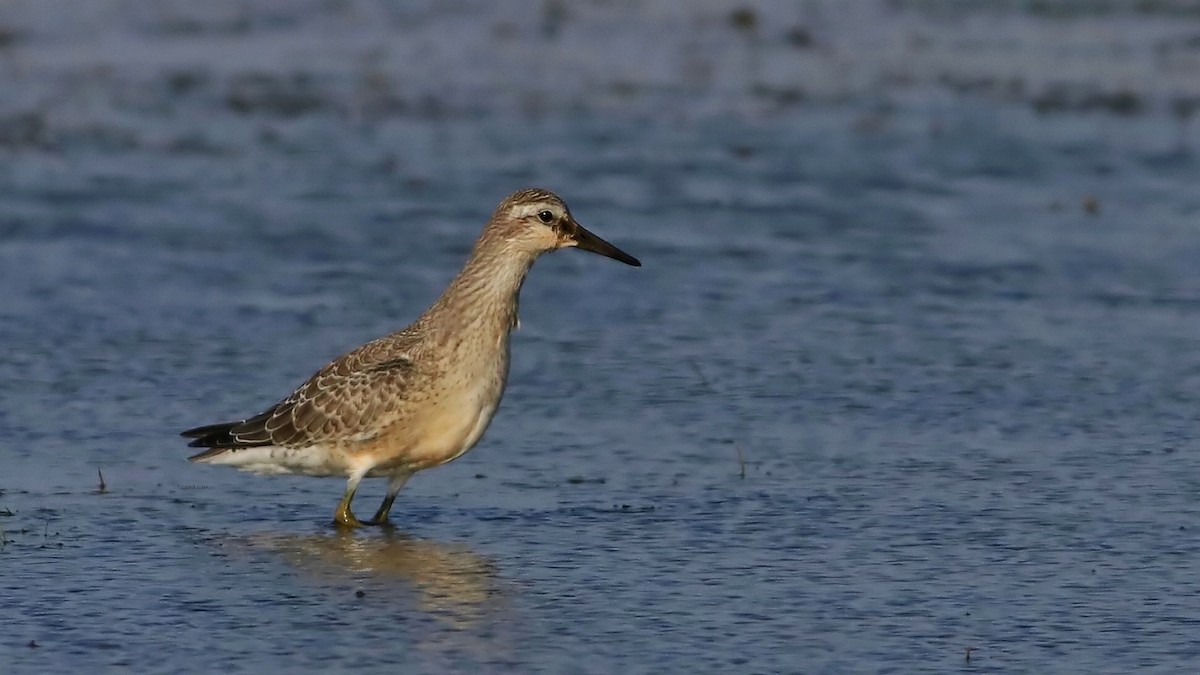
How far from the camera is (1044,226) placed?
1580 cm

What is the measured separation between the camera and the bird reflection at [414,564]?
8.45 meters

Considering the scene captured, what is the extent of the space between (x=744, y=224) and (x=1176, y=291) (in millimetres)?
3216

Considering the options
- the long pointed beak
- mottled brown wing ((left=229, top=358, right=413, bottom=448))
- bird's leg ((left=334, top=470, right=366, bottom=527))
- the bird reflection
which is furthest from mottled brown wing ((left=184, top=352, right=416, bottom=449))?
the long pointed beak

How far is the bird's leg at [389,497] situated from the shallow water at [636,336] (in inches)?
5.0

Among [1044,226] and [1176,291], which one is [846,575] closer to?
[1176,291]

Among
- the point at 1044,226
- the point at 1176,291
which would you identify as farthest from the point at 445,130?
the point at 1176,291

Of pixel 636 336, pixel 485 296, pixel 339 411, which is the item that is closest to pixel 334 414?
pixel 339 411

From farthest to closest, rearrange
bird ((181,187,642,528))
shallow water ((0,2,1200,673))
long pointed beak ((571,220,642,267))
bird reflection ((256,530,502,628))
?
long pointed beak ((571,220,642,267)) < bird ((181,187,642,528)) < bird reflection ((256,530,502,628)) < shallow water ((0,2,1200,673))

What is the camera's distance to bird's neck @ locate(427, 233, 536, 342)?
996 cm

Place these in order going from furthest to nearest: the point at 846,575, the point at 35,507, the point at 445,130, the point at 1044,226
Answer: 1. the point at 445,130
2. the point at 1044,226
3. the point at 35,507
4. the point at 846,575

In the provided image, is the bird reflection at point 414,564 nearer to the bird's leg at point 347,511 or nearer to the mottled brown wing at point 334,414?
the bird's leg at point 347,511

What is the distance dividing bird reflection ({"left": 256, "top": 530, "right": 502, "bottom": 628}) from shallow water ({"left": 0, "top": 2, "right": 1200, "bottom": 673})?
25 millimetres

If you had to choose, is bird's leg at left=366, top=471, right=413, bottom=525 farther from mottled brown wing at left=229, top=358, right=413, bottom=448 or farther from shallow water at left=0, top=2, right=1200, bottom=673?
mottled brown wing at left=229, top=358, right=413, bottom=448

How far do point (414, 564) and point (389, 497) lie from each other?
0.92 m
